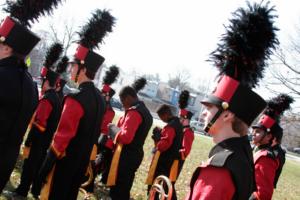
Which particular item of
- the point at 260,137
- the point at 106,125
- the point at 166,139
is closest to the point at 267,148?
the point at 260,137

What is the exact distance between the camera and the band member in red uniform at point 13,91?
3750 millimetres

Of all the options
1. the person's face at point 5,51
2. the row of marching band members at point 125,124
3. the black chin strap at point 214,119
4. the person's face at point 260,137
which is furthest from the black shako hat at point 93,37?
Answer: the black chin strap at point 214,119

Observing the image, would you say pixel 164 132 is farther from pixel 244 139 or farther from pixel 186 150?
pixel 244 139

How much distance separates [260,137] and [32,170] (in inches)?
139

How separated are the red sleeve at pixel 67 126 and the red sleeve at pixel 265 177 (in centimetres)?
224

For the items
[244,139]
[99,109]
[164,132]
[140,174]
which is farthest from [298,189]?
[244,139]

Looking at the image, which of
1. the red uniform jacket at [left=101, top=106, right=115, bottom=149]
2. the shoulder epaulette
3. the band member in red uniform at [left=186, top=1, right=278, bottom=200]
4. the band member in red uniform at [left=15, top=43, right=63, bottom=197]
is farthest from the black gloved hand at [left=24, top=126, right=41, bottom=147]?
the shoulder epaulette

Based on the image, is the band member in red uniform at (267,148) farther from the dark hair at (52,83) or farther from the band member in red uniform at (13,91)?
the dark hair at (52,83)

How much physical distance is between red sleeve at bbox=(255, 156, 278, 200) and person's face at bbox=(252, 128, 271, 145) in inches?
21.4

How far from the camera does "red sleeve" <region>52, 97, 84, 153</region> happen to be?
4438mm

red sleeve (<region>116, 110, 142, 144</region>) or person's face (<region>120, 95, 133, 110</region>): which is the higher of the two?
person's face (<region>120, 95, 133, 110</region>)

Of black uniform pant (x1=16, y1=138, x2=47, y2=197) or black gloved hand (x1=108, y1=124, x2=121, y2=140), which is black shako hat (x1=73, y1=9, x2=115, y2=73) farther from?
black uniform pant (x1=16, y1=138, x2=47, y2=197)

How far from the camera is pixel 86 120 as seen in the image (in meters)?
4.57

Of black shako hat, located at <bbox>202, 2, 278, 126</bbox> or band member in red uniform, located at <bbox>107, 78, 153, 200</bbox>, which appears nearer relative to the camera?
black shako hat, located at <bbox>202, 2, 278, 126</bbox>
